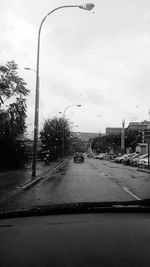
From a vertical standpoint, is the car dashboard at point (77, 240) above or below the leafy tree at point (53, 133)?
below

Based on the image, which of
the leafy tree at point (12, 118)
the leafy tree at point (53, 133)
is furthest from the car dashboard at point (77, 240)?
the leafy tree at point (53, 133)

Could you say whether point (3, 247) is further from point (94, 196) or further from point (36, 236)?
point (94, 196)

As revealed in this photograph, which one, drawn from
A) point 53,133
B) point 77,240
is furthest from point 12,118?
point 53,133

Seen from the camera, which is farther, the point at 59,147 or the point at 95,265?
the point at 59,147

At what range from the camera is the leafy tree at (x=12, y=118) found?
3081 centimetres

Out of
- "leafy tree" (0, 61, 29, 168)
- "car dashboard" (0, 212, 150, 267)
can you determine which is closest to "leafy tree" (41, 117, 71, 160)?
"leafy tree" (0, 61, 29, 168)

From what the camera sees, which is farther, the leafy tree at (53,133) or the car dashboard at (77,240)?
the leafy tree at (53,133)

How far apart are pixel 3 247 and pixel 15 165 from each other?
2944cm

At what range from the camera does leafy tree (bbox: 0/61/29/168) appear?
3081 cm

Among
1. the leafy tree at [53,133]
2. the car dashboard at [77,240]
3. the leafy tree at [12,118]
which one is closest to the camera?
the car dashboard at [77,240]

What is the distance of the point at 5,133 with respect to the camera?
3105cm

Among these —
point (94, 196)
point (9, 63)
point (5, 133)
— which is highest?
point (9, 63)

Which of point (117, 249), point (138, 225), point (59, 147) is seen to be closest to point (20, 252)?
point (117, 249)

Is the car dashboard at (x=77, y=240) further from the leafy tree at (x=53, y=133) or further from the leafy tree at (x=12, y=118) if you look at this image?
the leafy tree at (x=53, y=133)
